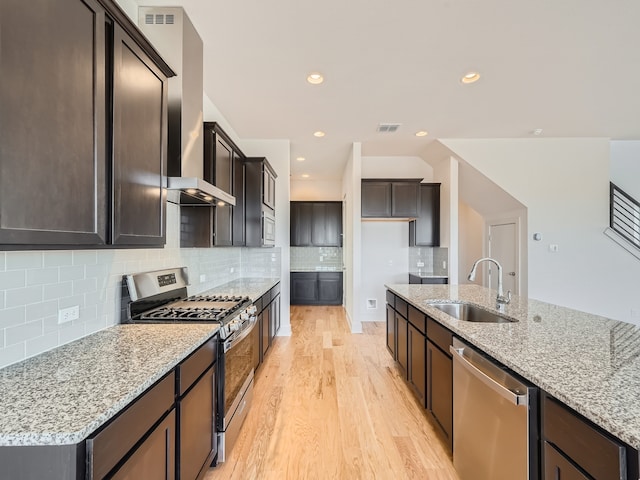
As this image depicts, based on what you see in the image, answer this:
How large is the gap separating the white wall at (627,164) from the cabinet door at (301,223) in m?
5.46

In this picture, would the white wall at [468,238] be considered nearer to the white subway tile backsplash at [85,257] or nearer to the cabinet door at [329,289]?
the cabinet door at [329,289]

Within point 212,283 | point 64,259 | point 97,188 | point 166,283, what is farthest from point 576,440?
point 212,283

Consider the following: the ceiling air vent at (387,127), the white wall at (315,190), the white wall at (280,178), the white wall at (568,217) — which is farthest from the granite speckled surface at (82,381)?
the white wall at (315,190)

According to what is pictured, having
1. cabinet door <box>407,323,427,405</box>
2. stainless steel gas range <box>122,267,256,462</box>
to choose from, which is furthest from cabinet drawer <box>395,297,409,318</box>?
stainless steel gas range <box>122,267,256,462</box>

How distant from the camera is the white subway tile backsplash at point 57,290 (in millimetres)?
1345

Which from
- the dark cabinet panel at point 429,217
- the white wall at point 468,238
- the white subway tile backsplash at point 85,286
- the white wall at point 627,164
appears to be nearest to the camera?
the white subway tile backsplash at point 85,286

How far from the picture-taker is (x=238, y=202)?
341 centimetres

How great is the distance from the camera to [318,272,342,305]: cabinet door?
22.0 ft

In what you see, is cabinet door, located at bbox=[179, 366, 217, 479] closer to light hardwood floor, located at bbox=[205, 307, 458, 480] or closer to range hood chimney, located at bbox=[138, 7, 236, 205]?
light hardwood floor, located at bbox=[205, 307, 458, 480]

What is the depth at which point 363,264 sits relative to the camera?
18.5 feet

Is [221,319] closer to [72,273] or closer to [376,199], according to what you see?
[72,273]

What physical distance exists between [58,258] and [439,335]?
2.23m

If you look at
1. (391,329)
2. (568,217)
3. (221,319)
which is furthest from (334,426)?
(568,217)

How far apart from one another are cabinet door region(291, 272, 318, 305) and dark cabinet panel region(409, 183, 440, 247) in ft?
8.47
